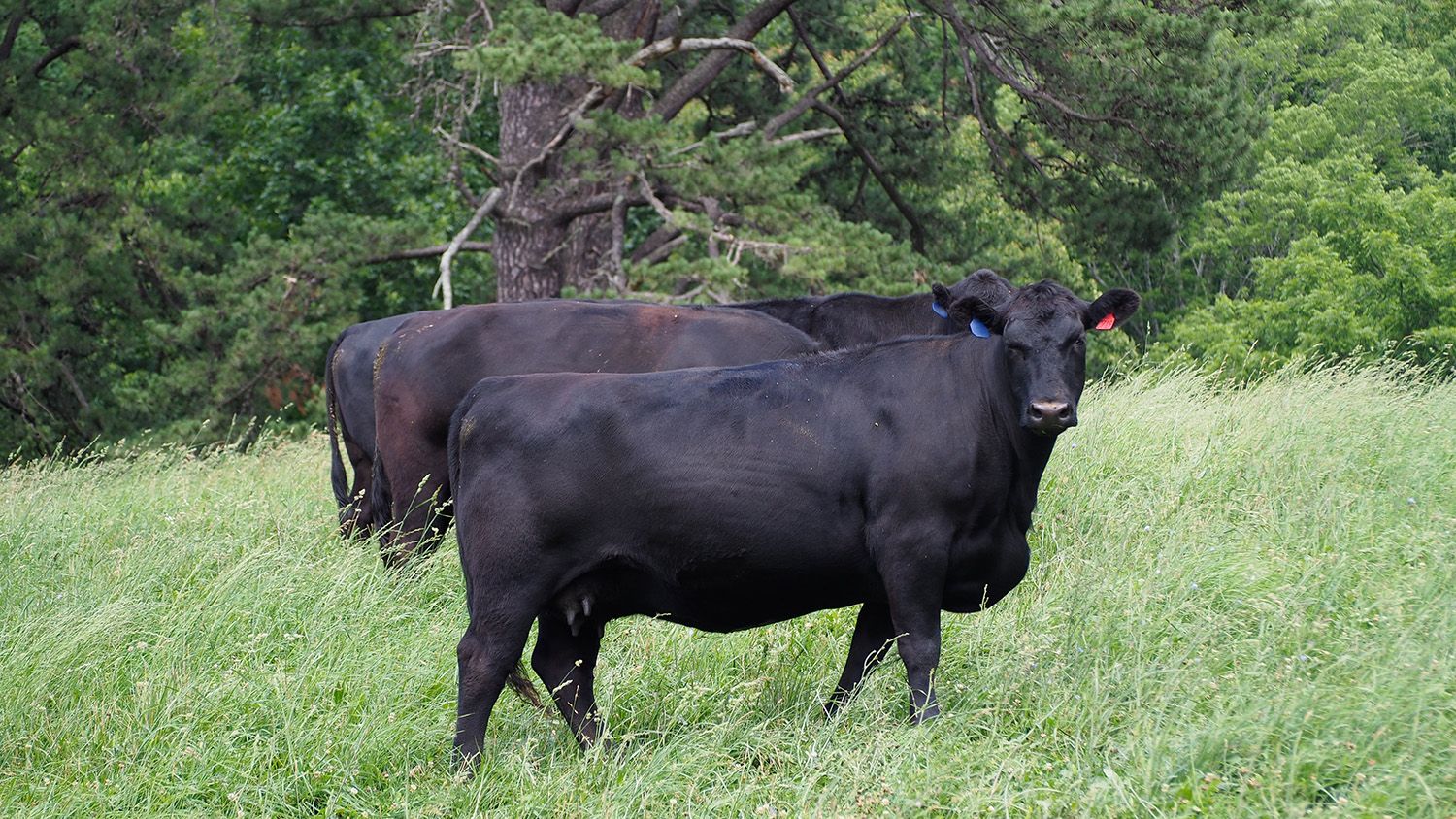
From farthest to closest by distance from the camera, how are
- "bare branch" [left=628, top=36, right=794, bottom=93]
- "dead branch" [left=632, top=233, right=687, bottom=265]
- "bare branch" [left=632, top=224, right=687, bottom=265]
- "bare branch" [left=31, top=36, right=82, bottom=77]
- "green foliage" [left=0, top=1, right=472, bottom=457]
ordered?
"bare branch" [left=31, top=36, right=82, bottom=77], "green foliage" [left=0, top=1, right=472, bottom=457], "bare branch" [left=632, top=224, right=687, bottom=265], "dead branch" [left=632, top=233, right=687, bottom=265], "bare branch" [left=628, top=36, right=794, bottom=93]

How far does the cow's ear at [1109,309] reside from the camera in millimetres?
5996

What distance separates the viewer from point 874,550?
220 inches

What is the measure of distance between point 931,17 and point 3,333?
14743mm

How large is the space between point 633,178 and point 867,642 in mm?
11203

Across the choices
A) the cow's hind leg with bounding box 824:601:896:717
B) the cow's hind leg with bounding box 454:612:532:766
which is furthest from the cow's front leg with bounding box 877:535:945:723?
the cow's hind leg with bounding box 454:612:532:766

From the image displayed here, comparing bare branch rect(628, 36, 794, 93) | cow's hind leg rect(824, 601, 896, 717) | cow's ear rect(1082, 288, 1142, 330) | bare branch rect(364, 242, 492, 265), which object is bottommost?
bare branch rect(364, 242, 492, 265)

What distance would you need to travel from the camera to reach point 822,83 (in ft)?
A: 69.2

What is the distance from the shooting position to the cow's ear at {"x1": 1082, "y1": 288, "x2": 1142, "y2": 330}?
6.00 m

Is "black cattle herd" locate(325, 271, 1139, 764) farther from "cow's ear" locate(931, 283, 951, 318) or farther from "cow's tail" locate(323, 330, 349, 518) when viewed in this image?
"cow's tail" locate(323, 330, 349, 518)

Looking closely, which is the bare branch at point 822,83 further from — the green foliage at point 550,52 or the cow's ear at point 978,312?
the cow's ear at point 978,312

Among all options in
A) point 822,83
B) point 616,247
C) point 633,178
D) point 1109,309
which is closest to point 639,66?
point 633,178

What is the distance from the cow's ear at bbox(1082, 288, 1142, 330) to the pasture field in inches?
49.3

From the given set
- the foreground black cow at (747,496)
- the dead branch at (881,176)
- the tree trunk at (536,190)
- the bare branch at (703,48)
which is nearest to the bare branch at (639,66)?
the bare branch at (703,48)

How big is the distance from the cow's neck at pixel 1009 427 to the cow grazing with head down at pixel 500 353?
261cm
